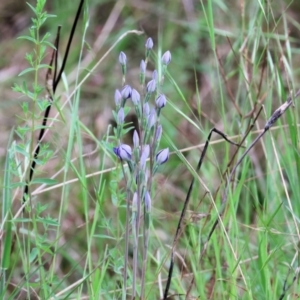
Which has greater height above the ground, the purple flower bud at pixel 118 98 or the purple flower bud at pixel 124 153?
the purple flower bud at pixel 118 98

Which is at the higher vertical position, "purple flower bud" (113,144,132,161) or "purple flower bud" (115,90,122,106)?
"purple flower bud" (115,90,122,106)

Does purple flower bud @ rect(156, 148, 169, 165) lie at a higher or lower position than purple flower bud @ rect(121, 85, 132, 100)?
lower

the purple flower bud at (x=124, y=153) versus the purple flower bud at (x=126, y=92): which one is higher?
the purple flower bud at (x=126, y=92)

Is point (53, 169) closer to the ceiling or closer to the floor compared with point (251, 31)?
closer to the floor

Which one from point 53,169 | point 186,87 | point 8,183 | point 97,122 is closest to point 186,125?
point 186,87

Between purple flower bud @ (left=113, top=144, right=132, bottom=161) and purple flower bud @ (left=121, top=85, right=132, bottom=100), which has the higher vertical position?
purple flower bud @ (left=121, top=85, right=132, bottom=100)

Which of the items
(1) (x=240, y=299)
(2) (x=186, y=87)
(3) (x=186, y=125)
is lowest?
(1) (x=240, y=299)

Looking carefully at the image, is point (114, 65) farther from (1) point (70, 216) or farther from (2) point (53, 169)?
(1) point (70, 216)

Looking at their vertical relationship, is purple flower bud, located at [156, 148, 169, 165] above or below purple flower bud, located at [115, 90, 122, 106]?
below

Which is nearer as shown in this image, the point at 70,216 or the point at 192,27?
the point at 70,216

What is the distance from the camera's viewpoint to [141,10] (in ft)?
8.66

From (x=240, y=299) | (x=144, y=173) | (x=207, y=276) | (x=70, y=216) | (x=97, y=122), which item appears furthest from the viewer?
(x=97, y=122)

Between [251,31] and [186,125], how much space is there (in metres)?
1.01

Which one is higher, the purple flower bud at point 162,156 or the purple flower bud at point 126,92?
the purple flower bud at point 126,92
